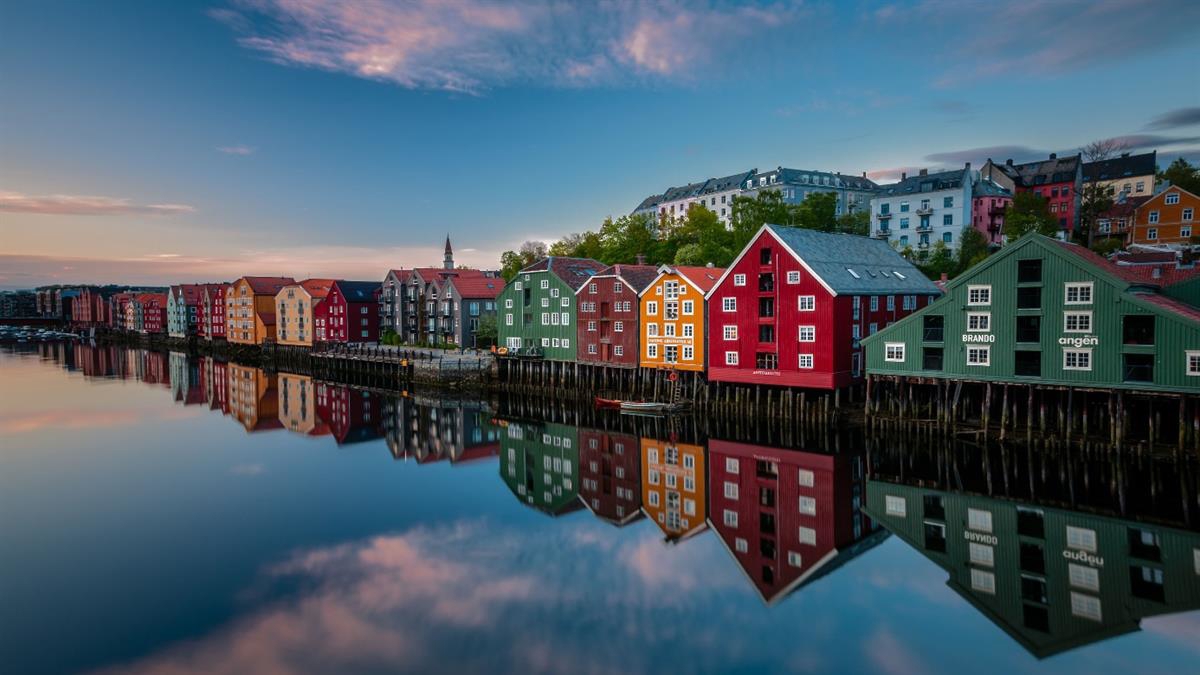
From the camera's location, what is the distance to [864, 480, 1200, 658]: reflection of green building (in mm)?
16016

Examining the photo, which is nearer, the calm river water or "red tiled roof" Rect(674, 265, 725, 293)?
the calm river water

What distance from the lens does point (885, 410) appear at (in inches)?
1414

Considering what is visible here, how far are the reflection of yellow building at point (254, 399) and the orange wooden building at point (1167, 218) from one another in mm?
71845

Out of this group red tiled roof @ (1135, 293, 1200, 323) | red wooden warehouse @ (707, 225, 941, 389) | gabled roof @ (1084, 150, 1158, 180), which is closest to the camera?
red tiled roof @ (1135, 293, 1200, 323)

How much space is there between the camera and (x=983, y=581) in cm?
1822

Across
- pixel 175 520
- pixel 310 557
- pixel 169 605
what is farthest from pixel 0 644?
pixel 175 520

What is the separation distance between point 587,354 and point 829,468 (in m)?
24.5

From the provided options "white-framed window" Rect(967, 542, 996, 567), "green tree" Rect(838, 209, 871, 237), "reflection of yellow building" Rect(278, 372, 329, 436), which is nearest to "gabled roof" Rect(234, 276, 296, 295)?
"reflection of yellow building" Rect(278, 372, 329, 436)

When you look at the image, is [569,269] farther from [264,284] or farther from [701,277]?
[264,284]

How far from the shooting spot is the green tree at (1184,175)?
66.8 metres

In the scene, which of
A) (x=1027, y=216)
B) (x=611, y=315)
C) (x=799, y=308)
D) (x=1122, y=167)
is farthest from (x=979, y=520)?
(x=1122, y=167)

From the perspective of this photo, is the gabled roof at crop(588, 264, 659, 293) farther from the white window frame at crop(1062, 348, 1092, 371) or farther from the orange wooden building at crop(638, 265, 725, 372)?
the white window frame at crop(1062, 348, 1092, 371)

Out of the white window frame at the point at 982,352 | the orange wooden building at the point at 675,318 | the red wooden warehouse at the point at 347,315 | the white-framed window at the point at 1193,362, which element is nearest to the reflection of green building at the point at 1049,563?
the white-framed window at the point at 1193,362

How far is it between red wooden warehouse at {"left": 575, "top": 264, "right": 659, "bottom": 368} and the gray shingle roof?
40.1 feet
